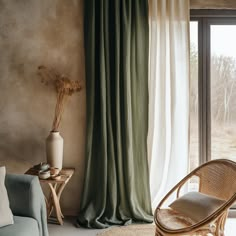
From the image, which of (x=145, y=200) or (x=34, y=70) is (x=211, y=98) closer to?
(x=145, y=200)

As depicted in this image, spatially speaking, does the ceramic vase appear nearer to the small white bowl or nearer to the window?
the small white bowl

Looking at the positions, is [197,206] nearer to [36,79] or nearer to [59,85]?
[59,85]

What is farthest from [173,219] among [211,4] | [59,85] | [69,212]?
[211,4]

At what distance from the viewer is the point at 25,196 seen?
237cm

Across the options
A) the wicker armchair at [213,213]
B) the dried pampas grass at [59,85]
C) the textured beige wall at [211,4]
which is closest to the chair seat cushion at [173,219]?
the wicker armchair at [213,213]

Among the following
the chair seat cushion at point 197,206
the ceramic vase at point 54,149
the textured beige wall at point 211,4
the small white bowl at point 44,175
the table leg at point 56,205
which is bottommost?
the table leg at point 56,205

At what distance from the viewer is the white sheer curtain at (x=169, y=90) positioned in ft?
10.8

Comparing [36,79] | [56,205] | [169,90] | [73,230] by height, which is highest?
[36,79]

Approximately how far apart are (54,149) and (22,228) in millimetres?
1069

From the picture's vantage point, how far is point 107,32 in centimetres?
324

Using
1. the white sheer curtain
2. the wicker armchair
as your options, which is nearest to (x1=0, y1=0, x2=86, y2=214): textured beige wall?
the white sheer curtain

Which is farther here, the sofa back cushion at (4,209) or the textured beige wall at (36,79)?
the textured beige wall at (36,79)

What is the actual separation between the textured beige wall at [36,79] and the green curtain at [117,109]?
0.17 metres

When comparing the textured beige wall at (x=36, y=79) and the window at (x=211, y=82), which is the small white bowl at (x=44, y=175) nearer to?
the textured beige wall at (x=36, y=79)
